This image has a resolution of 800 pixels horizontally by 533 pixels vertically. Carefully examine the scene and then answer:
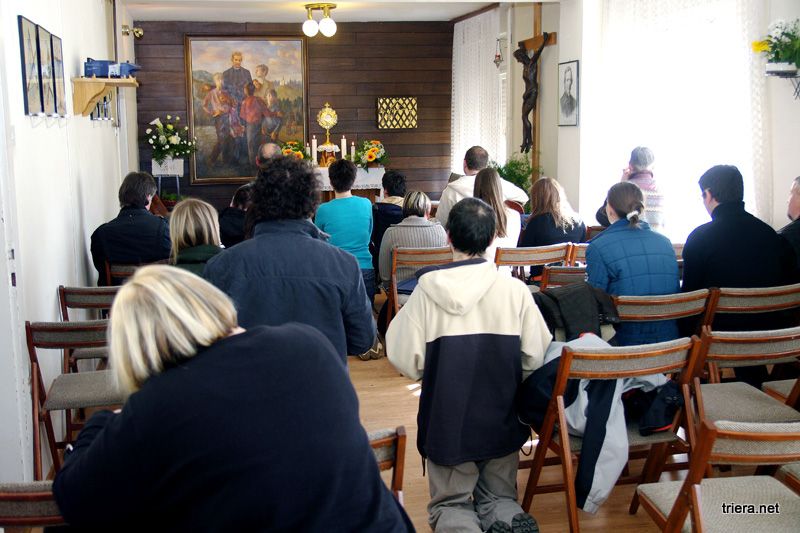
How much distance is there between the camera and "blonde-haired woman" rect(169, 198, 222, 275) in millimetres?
3447

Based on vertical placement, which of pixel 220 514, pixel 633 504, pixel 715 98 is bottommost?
pixel 633 504

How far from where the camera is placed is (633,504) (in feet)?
10.6

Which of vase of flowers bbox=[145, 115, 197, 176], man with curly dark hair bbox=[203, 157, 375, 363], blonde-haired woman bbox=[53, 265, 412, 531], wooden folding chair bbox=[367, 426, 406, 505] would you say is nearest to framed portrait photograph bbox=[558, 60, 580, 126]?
vase of flowers bbox=[145, 115, 197, 176]

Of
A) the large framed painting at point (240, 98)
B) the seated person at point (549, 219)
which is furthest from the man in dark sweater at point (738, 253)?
the large framed painting at point (240, 98)

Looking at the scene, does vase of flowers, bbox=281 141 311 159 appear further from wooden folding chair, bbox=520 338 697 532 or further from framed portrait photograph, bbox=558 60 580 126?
wooden folding chair, bbox=520 338 697 532

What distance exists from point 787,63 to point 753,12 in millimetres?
650

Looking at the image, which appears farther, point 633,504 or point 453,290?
point 633,504

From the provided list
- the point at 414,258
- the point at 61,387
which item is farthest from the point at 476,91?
the point at 61,387

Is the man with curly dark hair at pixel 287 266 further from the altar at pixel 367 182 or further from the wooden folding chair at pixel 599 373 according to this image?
the altar at pixel 367 182

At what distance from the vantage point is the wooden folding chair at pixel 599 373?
2.67 meters

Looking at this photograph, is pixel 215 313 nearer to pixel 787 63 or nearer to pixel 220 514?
pixel 220 514

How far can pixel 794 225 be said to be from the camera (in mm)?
4504

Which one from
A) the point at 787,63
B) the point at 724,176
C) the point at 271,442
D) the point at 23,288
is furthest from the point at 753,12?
the point at 271,442

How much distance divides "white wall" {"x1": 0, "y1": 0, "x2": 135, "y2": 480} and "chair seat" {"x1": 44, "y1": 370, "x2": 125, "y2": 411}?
137 mm
